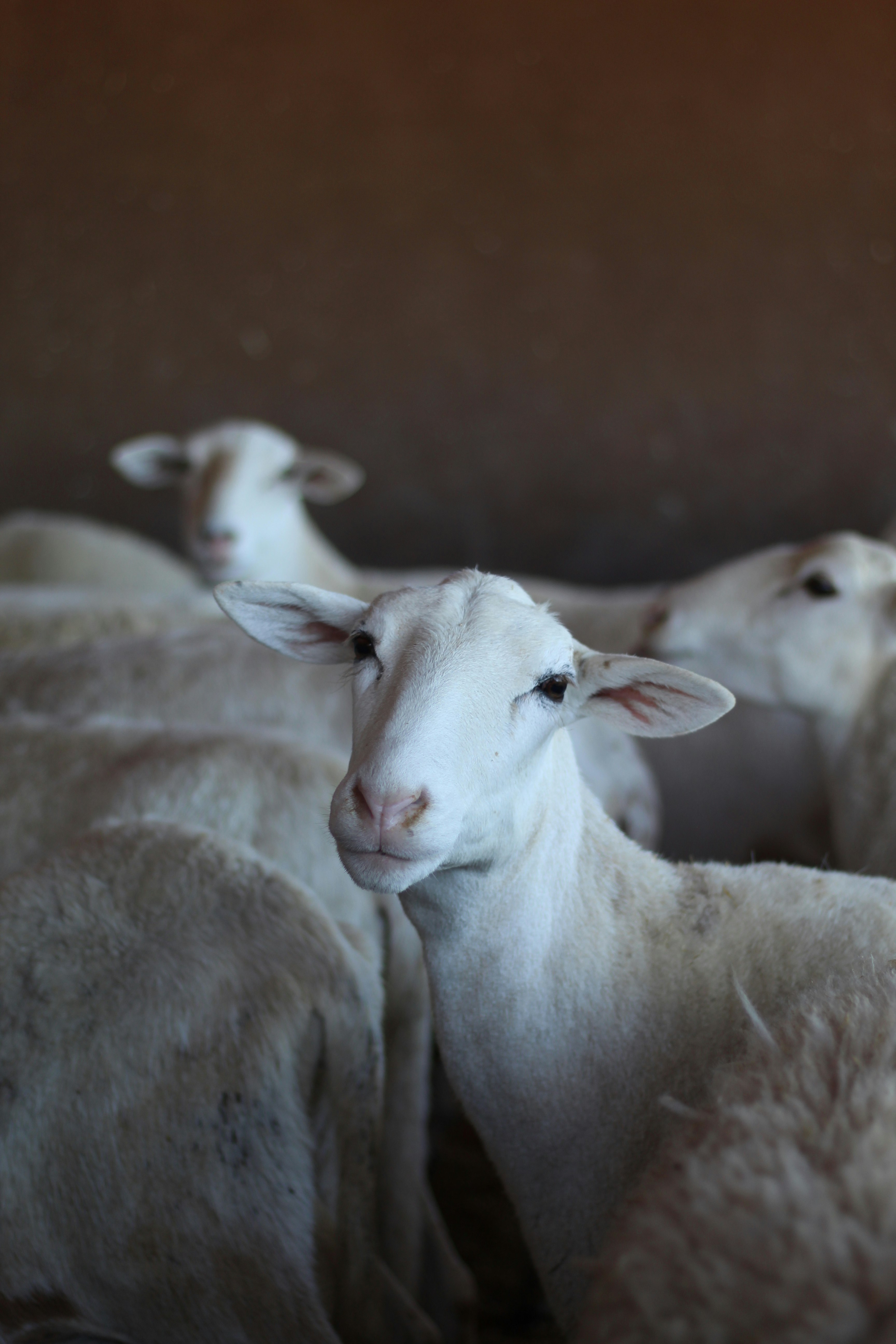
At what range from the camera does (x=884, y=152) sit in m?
5.28

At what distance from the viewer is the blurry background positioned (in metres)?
5.33

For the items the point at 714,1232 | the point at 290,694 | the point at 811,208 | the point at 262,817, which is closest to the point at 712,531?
the point at 811,208

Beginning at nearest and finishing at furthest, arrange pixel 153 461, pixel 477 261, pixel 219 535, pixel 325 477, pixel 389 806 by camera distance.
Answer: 1. pixel 389 806
2. pixel 219 535
3. pixel 325 477
4. pixel 153 461
5. pixel 477 261

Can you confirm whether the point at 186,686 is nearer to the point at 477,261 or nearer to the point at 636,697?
the point at 636,697

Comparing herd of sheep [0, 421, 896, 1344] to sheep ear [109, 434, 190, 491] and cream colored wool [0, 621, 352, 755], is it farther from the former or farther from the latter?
sheep ear [109, 434, 190, 491]

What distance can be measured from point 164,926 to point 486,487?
420cm

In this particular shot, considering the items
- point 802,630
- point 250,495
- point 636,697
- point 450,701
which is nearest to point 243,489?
point 250,495

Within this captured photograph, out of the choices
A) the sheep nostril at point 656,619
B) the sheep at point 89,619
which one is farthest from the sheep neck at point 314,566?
the sheep nostril at point 656,619

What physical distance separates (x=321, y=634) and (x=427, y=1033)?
885mm

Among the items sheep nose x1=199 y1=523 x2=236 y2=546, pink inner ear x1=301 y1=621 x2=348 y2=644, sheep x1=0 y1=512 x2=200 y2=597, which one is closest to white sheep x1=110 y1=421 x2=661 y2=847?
sheep nose x1=199 y1=523 x2=236 y2=546

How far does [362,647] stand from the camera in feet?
5.13

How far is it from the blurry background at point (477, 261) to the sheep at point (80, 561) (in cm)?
96

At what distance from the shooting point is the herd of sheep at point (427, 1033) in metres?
1.16

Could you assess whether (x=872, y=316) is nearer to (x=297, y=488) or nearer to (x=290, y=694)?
(x=297, y=488)
